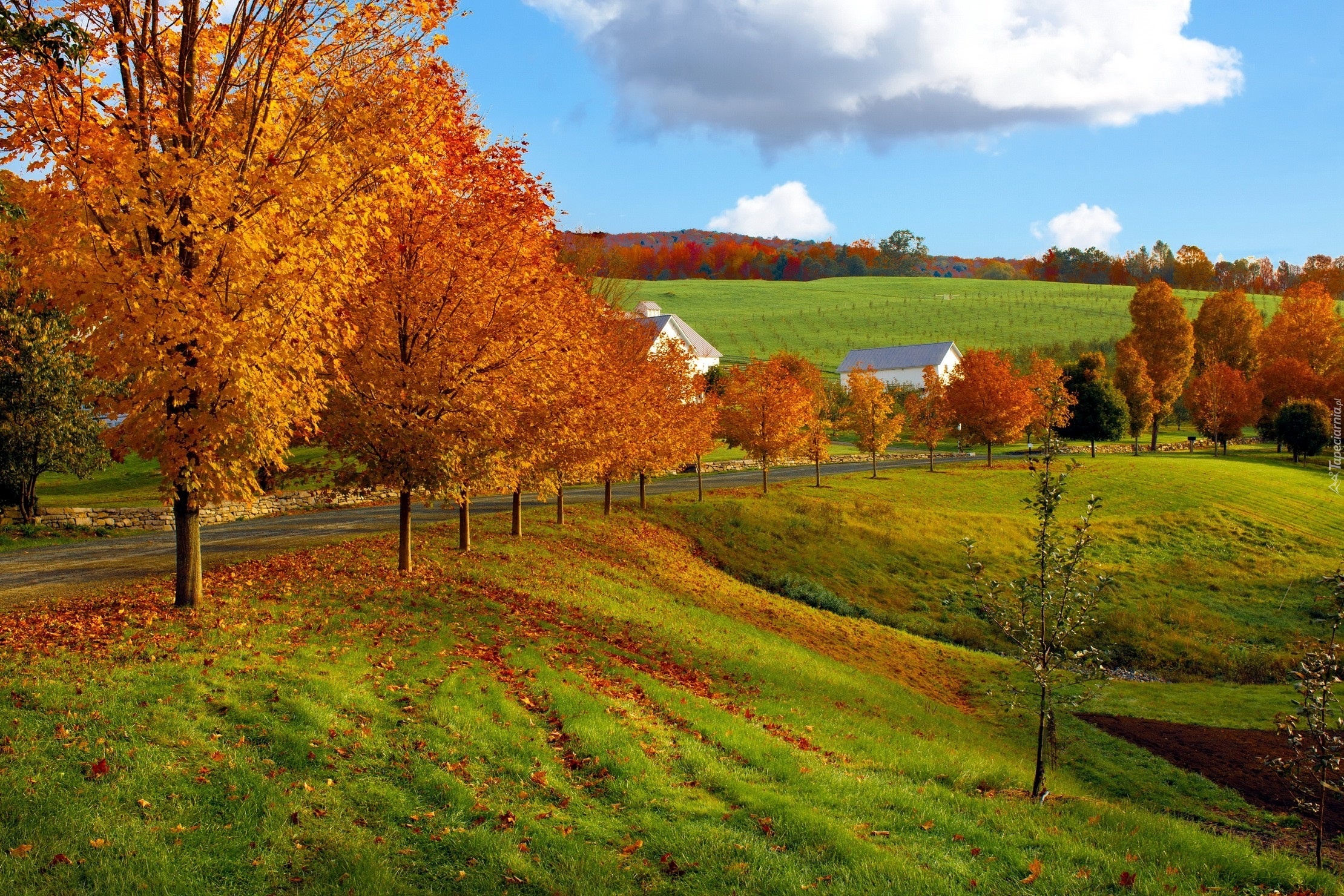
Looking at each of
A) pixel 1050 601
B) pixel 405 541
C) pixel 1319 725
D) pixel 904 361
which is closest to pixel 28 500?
pixel 405 541

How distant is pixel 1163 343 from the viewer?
76438 mm

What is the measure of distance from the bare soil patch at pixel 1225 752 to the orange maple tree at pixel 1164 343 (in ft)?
206

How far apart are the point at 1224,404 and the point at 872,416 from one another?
3705cm

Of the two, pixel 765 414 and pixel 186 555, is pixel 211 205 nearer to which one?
pixel 186 555

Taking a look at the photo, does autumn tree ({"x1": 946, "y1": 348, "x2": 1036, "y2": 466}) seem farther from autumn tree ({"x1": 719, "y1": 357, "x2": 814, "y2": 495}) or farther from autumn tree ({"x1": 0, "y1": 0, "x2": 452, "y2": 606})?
autumn tree ({"x1": 0, "y1": 0, "x2": 452, "y2": 606})

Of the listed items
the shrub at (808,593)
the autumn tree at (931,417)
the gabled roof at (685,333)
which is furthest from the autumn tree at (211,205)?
the gabled roof at (685,333)

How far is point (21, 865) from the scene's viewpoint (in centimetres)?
677

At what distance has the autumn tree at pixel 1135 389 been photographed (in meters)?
70.9

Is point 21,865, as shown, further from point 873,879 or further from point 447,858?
point 873,879

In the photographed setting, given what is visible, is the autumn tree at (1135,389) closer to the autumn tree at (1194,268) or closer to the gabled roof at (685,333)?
the gabled roof at (685,333)

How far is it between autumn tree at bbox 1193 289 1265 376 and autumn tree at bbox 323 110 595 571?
8787 centimetres

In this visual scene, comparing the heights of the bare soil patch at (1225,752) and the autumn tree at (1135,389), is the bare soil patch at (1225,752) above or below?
below

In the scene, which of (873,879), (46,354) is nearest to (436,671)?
(873,879)

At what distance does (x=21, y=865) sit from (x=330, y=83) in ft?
39.4
